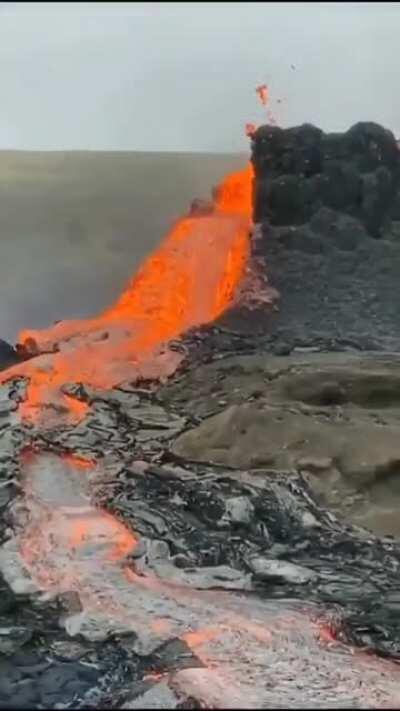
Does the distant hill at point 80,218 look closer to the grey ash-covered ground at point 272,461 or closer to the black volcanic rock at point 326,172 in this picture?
A: the black volcanic rock at point 326,172

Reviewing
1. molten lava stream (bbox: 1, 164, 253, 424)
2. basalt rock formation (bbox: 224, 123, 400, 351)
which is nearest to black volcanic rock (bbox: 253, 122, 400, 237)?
basalt rock formation (bbox: 224, 123, 400, 351)

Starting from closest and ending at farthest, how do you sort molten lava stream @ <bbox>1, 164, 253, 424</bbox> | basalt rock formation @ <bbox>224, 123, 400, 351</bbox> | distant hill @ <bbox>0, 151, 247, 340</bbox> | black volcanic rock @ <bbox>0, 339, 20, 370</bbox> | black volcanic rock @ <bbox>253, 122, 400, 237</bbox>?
1. molten lava stream @ <bbox>1, 164, 253, 424</bbox>
2. black volcanic rock @ <bbox>0, 339, 20, 370</bbox>
3. distant hill @ <bbox>0, 151, 247, 340</bbox>
4. basalt rock formation @ <bbox>224, 123, 400, 351</bbox>
5. black volcanic rock @ <bbox>253, 122, 400, 237</bbox>

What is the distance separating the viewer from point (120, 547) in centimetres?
343

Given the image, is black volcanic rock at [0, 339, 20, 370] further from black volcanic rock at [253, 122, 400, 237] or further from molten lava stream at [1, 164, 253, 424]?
black volcanic rock at [253, 122, 400, 237]

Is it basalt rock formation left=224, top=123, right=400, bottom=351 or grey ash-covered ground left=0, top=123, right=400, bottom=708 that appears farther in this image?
basalt rock formation left=224, top=123, right=400, bottom=351

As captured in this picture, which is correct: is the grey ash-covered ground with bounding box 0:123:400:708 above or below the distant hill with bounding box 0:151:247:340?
below

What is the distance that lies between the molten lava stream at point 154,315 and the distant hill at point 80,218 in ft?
0.34

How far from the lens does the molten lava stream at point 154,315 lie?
532 centimetres

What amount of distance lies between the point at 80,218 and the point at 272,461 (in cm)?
259

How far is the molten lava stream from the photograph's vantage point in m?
5.32

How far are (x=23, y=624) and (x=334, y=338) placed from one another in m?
3.31

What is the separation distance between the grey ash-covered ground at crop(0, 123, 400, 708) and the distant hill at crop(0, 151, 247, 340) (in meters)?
0.39

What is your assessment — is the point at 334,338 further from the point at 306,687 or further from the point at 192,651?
the point at 306,687

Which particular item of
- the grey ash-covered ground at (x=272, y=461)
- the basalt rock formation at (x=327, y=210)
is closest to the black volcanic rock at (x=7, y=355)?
the grey ash-covered ground at (x=272, y=461)
